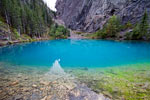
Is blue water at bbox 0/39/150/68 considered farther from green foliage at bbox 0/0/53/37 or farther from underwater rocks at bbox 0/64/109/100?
green foliage at bbox 0/0/53/37

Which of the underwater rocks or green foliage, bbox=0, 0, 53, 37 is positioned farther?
green foliage, bbox=0, 0, 53, 37

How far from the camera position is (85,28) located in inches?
2306

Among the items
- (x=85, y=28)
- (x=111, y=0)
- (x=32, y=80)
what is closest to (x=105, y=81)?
(x=32, y=80)

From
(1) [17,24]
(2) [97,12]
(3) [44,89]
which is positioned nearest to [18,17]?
(1) [17,24]

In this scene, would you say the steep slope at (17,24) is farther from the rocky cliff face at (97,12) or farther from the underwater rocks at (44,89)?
the rocky cliff face at (97,12)

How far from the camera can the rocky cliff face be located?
1465 inches

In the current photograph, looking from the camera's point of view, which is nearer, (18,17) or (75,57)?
(75,57)

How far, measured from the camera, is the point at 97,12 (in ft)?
168

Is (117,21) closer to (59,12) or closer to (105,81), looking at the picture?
(105,81)

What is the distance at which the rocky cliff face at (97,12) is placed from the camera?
37219mm

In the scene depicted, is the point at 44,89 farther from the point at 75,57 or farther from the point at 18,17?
the point at 18,17

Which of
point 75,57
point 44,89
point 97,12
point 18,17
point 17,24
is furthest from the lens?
point 97,12

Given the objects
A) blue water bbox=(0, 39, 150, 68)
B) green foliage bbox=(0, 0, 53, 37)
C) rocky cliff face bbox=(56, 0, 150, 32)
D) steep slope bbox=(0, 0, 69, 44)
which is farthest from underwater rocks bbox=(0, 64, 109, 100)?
rocky cliff face bbox=(56, 0, 150, 32)

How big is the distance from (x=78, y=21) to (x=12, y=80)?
67.0 m
